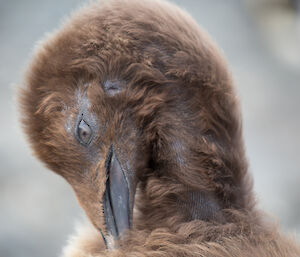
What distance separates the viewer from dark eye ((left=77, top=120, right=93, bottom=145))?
1.51 metres

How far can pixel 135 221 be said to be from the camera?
1.60 meters

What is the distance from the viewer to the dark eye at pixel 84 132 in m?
1.51

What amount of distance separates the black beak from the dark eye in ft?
0.28

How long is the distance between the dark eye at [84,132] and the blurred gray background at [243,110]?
1750 millimetres

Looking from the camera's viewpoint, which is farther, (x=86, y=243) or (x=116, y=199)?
(x=86, y=243)

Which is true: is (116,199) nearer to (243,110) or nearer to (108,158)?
(108,158)

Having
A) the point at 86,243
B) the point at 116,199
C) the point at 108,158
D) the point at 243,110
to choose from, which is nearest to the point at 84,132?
the point at 108,158

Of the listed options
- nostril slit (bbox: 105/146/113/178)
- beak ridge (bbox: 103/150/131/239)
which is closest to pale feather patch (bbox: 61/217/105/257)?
beak ridge (bbox: 103/150/131/239)

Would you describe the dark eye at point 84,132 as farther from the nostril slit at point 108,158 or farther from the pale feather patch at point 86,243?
the pale feather patch at point 86,243

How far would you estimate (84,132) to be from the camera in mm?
1522

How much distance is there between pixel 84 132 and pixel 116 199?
0.75ft

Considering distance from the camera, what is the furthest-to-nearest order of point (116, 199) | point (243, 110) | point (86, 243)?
point (243, 110)
point (86, 243)
point (116, 199)

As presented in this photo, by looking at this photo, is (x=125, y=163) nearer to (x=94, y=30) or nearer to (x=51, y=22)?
(x=94, y=30)

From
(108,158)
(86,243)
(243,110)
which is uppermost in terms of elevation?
(243,110)
